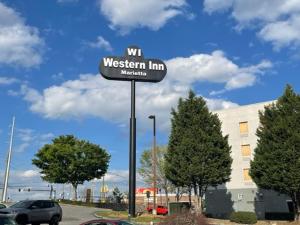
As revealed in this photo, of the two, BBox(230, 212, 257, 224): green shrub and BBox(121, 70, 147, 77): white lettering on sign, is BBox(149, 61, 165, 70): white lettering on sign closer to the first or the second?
BBox(121, 70, 147, 77): white lettering on sign

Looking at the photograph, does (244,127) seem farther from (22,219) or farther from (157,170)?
(22,219)

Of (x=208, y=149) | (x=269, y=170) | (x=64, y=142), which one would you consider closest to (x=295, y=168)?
(x=269, y=170)

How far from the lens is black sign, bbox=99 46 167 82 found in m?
32.9

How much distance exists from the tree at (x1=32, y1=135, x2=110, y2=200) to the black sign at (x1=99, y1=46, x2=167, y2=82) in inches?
1414

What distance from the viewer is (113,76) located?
108 ft

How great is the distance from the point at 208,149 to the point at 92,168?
28.4 metres

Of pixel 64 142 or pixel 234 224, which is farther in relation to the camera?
pixel 64 142

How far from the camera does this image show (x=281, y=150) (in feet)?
130

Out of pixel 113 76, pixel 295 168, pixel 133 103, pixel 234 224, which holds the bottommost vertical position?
pixel 234 224

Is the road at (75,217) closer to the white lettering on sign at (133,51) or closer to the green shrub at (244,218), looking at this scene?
the green shrub at (244,218)

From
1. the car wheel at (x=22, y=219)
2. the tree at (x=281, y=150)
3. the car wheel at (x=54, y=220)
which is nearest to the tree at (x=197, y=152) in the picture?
the tree at (x=281, y=150)

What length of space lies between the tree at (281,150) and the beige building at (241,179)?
11918 mm

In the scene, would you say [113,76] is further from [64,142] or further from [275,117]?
[64,142]

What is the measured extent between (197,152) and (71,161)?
28.4m
